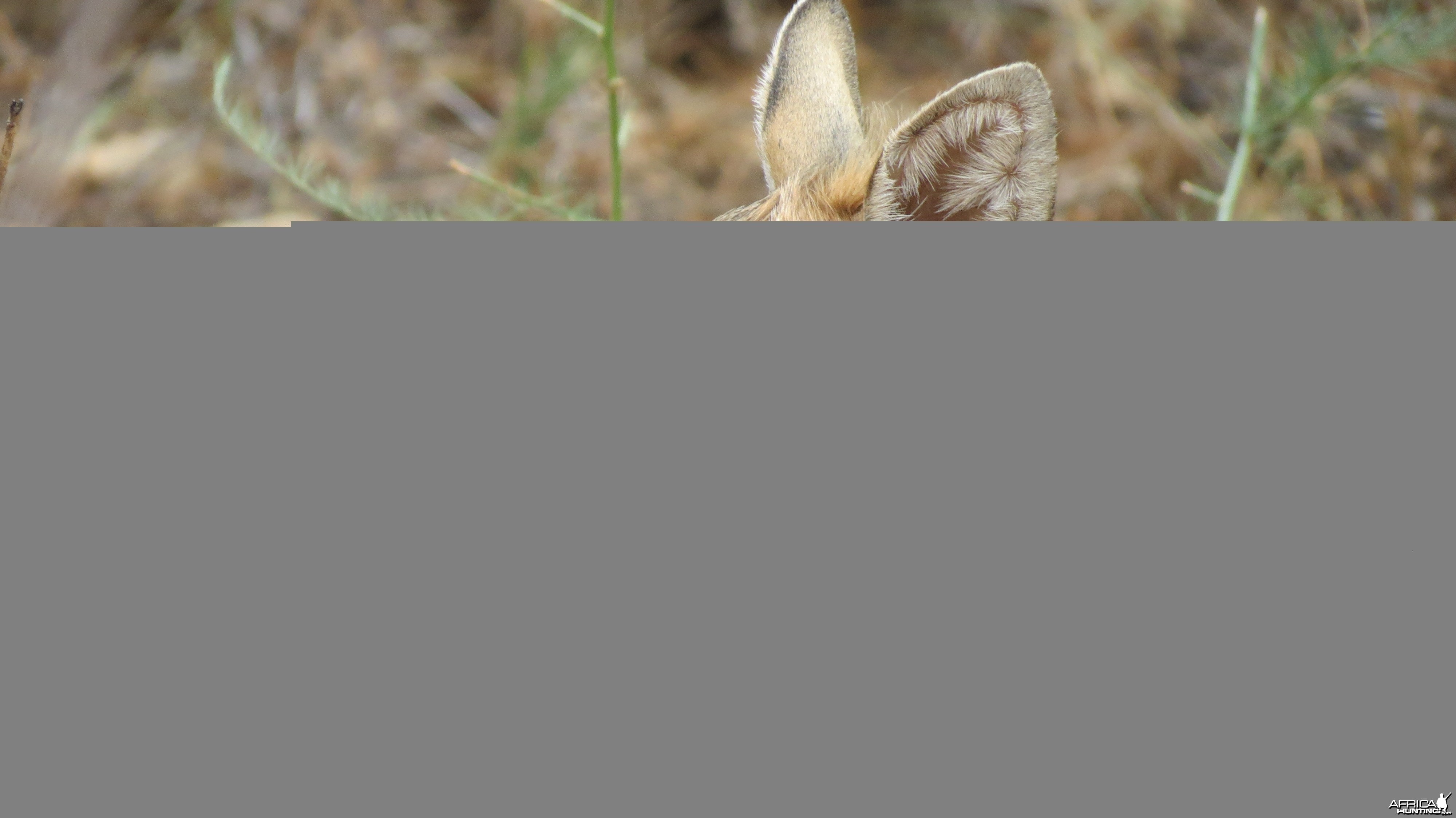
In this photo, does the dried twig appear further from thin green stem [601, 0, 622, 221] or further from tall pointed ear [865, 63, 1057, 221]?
tall pointed ear [865, 63, 1057, 221]

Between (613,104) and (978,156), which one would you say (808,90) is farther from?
(978,156)

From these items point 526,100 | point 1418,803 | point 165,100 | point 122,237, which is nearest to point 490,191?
point 526,100

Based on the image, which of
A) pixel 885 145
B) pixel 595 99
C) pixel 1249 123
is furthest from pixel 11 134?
pixel 595 99

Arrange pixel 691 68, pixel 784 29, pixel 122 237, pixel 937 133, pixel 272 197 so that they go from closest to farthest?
pixel 122 237, pixel 937 133, pixel 784 29, pixel 272 197, pixel 691 68

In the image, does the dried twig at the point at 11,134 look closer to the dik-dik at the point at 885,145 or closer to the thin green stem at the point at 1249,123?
the dik-dik at the point at 885,145

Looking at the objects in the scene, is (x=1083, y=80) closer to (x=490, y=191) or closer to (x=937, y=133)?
(x=490, y=191)

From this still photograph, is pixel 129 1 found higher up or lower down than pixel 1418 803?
higher up

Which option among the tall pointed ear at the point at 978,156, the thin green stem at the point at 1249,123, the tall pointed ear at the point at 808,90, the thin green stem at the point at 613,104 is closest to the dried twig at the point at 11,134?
the thin green stem at the point at 613,104
